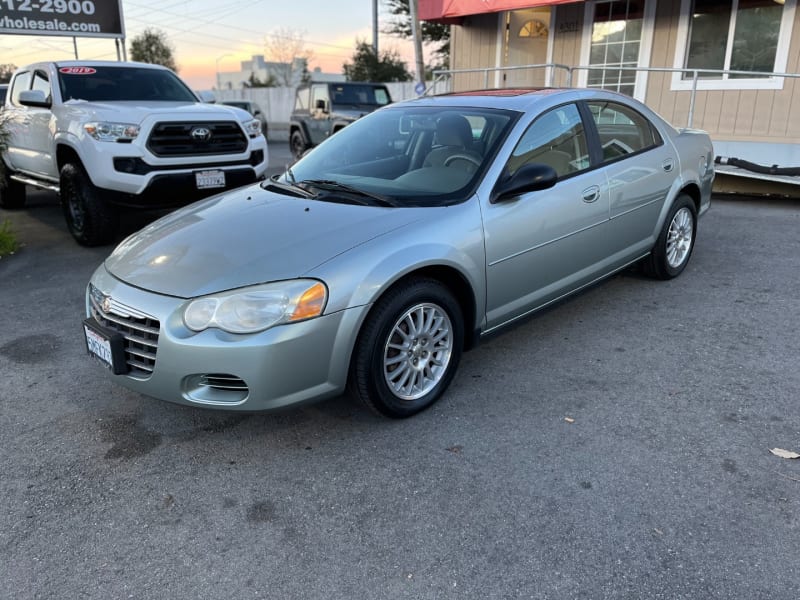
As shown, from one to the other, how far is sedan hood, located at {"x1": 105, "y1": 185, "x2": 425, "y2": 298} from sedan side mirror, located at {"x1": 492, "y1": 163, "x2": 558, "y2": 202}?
1.72ft

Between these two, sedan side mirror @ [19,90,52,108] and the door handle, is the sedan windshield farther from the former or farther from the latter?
sedan side mirror @ [19,90,52,108]

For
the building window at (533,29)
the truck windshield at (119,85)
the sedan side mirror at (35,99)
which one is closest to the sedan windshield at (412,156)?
the truck windshield at (119,85)

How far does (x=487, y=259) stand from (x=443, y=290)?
0.34m

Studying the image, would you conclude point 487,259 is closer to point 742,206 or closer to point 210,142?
point 210,142

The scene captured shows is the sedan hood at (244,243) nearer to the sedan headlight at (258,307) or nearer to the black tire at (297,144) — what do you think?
the sedan headlight at (258,307)

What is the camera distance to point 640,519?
2.50 metres

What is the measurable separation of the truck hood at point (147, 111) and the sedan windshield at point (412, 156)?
112 inches

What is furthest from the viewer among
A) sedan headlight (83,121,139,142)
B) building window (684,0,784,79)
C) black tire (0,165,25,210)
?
building window (684,0,784,79)

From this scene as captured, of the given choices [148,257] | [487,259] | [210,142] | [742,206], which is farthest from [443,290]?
[742,206]

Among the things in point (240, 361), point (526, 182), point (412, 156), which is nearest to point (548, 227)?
point (526, 182)

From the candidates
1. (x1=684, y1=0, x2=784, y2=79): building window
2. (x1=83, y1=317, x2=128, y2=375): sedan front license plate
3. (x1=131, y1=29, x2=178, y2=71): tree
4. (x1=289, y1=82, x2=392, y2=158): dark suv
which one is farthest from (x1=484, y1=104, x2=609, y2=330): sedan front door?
(x1=131, y1=29, x2=178, y2=71): tree

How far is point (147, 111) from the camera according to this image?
650cm

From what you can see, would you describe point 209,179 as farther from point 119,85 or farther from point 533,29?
point 533,29

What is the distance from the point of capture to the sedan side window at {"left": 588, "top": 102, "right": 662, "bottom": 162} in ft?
14.2
